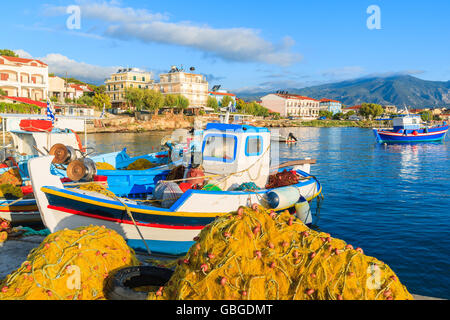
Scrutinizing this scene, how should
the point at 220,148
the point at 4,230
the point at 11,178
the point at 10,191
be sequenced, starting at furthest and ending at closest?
1. the point at 11,178
2. the point at 10,191
3. the point at 220,148
4. the point at 4,230

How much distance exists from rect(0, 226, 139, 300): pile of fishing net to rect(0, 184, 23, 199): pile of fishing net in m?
7.52

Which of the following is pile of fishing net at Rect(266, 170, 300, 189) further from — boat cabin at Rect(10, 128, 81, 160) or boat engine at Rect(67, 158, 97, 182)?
boat cabin at Rect(10, 128, 81, 160)

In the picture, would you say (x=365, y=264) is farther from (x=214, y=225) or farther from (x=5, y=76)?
(x=5, y=76)

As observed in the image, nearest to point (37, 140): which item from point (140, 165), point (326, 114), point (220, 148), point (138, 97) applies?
point (140, 165)

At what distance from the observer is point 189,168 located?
10617mm

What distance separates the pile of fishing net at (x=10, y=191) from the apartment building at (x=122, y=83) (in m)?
98.7

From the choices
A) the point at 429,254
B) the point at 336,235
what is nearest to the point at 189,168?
the point at 336,235

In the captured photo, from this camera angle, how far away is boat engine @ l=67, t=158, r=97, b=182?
10477 millimetres

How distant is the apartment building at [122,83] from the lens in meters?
107

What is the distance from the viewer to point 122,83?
107938mm

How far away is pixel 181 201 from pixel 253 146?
10.7 ft

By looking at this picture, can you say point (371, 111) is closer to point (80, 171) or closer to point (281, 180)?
point (281, 180)

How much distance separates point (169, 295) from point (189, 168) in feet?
21.6
